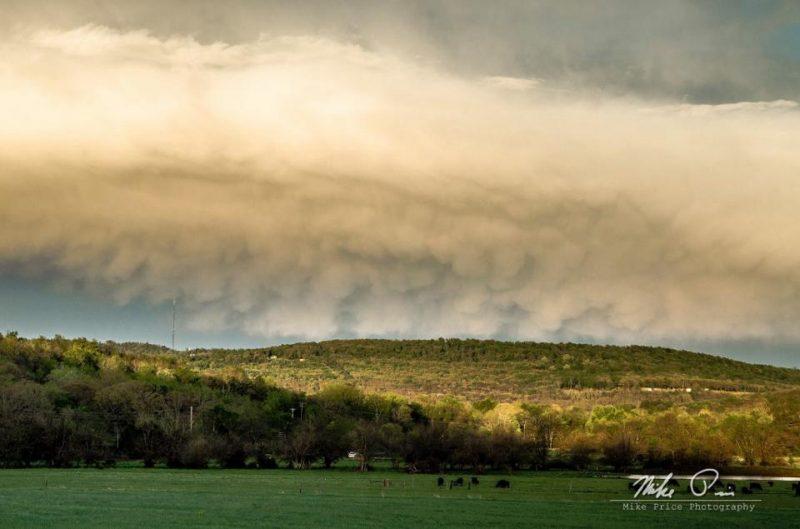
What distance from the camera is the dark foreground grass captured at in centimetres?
4484

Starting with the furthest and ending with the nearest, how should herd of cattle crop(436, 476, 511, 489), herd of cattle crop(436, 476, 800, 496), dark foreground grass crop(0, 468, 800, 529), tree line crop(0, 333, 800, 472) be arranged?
tree line crop(0, 333, 800, 472), herd of cattle crop(436, 476, 511, 489), herd of cattle crop(436, 476, 800, 496), dark foreground grass crop(0, 468, 800, 529)

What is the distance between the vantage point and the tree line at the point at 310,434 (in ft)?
343

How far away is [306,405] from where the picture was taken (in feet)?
502

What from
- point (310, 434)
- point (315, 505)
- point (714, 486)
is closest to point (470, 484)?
point (714, 486)

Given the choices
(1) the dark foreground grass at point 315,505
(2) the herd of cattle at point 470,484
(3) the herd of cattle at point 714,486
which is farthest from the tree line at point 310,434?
(3) the herd of cattle at point 714,486

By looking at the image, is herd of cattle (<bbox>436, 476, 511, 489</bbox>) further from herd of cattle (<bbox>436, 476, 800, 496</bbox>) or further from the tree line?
the tree line

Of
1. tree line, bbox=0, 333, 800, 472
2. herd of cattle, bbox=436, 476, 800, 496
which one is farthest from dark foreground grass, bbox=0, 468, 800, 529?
tree line, bbox=0, 333, 800, 472

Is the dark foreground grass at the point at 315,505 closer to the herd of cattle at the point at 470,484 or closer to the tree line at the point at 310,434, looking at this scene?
the herd of cattle at the point at 470,484

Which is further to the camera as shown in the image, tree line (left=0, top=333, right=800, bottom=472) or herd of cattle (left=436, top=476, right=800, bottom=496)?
tree line (left=0, top=333, right=800, bottom=472)

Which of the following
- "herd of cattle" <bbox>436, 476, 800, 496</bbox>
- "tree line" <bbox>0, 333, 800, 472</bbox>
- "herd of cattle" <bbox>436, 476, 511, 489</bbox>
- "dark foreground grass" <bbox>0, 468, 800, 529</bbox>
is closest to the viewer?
"dark foreground grass" <bbox>0, 468, 800, 529</bbox>

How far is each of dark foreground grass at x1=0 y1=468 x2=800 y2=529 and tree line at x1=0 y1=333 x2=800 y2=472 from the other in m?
23.9

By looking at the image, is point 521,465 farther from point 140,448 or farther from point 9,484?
point 9,484

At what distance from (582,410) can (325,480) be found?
395 ft

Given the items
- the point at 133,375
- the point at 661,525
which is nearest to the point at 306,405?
the point at 133,375
